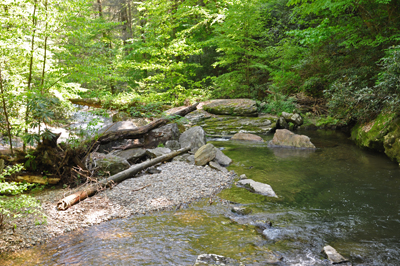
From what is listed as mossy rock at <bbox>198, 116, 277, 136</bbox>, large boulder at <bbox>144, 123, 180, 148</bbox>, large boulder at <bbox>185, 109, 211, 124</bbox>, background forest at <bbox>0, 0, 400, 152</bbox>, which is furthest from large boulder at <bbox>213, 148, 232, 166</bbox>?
large boulder at <bbox>185, 109, 211, 124</bbox>

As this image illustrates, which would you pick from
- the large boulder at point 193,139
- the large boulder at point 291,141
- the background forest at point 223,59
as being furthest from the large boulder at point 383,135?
the large boulder at point 193,139

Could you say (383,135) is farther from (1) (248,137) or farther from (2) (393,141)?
(1) (248,137)

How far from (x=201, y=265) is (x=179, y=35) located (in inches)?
595

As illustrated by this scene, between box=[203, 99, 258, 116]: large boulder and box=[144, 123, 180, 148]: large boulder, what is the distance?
6.28 metres

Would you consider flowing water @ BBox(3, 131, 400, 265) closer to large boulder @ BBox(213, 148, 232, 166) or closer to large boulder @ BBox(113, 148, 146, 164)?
large boulder @ BBox(213, 148, 232, 166)

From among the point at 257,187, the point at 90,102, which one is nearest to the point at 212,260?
the point at 257,187

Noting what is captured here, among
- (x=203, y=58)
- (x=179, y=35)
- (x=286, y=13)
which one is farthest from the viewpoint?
(x=203, y=58)

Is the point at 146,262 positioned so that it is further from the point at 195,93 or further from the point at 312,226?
the point at 195,93

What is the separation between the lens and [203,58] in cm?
2105

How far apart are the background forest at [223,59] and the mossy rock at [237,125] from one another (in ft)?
6.94

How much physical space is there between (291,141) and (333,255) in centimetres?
693

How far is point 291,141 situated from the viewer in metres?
9.53

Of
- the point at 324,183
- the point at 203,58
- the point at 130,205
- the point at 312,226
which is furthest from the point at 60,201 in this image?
the point at 203,58

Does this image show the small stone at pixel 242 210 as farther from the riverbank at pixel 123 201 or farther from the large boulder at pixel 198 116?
the large boulder at pixel 198 116
